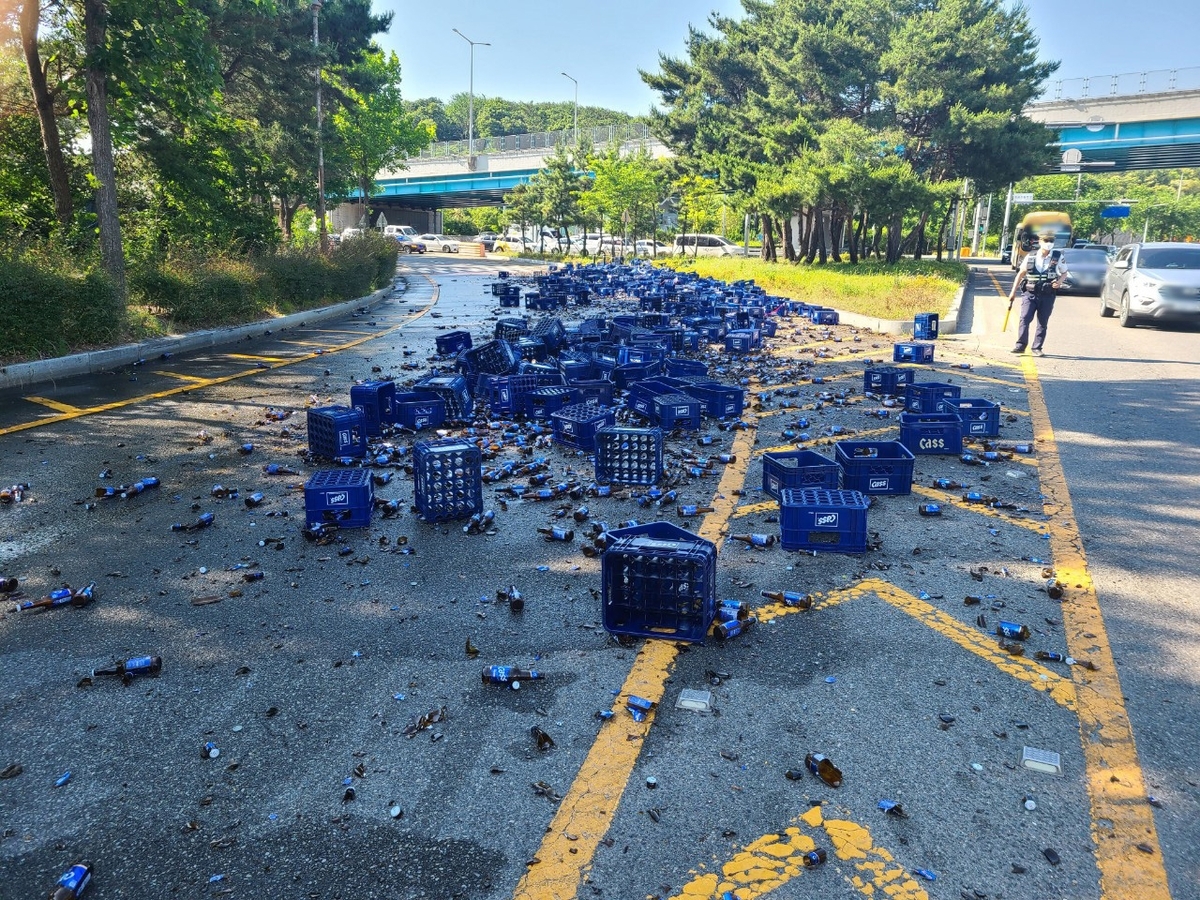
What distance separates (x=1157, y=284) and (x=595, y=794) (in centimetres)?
1879

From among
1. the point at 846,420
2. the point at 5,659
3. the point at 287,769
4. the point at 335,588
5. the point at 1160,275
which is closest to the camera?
the point at 287,769

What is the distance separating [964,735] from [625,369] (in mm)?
7330

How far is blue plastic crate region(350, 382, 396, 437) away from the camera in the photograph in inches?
336

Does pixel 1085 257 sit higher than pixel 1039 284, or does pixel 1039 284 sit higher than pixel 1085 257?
pixel 1085 257

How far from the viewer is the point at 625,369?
10383 millimetres

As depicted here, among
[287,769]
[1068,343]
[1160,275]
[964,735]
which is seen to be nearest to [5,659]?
[287,769]

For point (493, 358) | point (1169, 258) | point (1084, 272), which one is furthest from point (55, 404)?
point (1084, 272)

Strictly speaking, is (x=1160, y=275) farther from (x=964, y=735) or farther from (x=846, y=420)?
(x=964, y=735)

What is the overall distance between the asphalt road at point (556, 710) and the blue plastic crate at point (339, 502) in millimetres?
167

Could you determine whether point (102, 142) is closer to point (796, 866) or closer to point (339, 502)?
point (339, 502)

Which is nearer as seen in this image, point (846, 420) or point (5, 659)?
point (5, 659)

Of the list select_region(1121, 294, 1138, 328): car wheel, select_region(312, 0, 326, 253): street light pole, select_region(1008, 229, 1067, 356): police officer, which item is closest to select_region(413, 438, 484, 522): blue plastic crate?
select_region(1008, 229, 1067, 356): police officer

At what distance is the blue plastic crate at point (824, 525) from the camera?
5.45m

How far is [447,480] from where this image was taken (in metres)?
6.07
